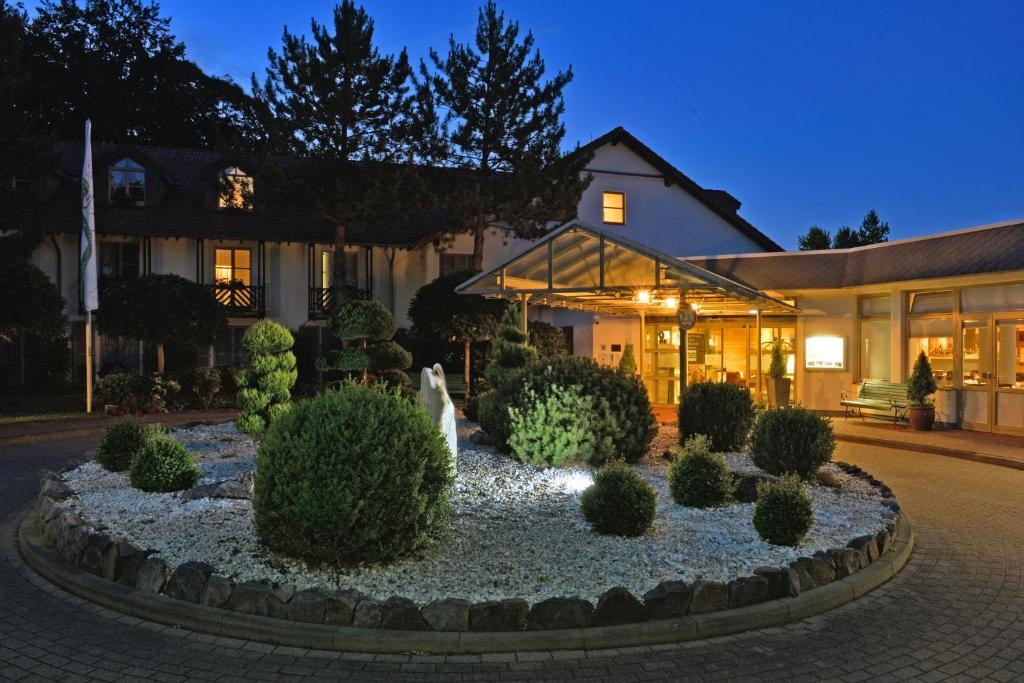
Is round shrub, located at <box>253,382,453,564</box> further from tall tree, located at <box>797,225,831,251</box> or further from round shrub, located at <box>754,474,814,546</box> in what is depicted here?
tall tree, located at <box>797,225,831,251</box>

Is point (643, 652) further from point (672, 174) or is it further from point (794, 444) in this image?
point (672, 174)

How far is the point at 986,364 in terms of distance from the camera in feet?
53.4

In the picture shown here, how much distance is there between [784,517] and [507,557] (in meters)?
2.41

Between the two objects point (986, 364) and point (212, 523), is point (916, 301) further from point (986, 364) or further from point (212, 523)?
point (212, 523)

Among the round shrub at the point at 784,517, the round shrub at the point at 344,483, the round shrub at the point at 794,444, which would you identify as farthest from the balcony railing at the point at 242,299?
the round shrub at the point at 784,517

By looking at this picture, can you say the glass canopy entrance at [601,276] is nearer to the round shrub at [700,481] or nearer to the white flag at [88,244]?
the round shrub at [700,481]

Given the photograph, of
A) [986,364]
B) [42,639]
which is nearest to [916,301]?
[986,364]

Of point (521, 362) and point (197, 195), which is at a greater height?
point (197, 195)

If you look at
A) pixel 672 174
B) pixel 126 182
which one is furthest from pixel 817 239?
pixel 126 182

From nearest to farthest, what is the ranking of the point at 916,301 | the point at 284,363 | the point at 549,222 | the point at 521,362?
the point at 284,363 → the point at 521,362 → the point at 916,301 → the point at 549,222

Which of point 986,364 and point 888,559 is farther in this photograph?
point 986,364

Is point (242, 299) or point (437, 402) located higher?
point (242, 299)

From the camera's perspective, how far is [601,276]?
14375mm

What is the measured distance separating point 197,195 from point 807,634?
88.1 feet
